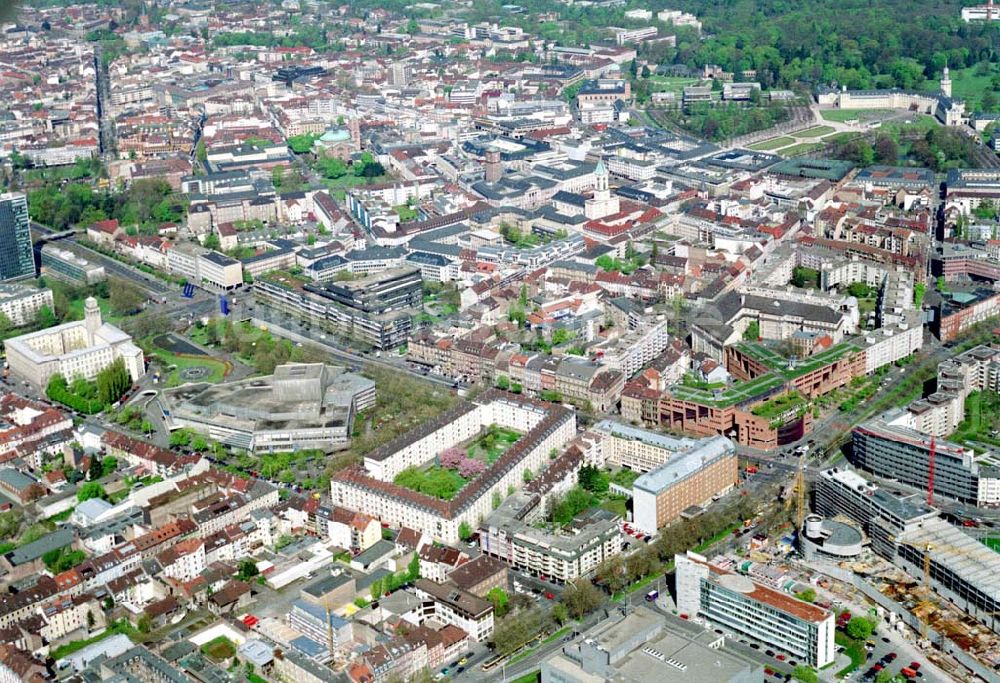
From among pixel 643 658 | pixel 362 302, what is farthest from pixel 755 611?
pixel 362 302

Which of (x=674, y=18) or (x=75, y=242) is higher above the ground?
(x=674, y=18)

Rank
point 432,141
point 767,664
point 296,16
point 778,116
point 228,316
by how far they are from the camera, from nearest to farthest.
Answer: point 767,664
point 228,316
point 432,141
point 778,116
point 296,16

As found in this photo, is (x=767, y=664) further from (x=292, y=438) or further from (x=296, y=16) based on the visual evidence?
(x=296, y=16)

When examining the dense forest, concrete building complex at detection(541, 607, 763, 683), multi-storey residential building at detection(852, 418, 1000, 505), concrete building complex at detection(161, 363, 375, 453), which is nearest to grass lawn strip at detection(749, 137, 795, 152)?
the dense forest

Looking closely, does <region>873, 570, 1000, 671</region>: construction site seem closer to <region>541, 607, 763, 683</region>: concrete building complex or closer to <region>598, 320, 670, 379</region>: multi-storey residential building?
<region>541, 607, 763, 683</region>: concrete building complex

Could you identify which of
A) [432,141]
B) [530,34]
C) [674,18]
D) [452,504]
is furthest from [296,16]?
[452,504]
